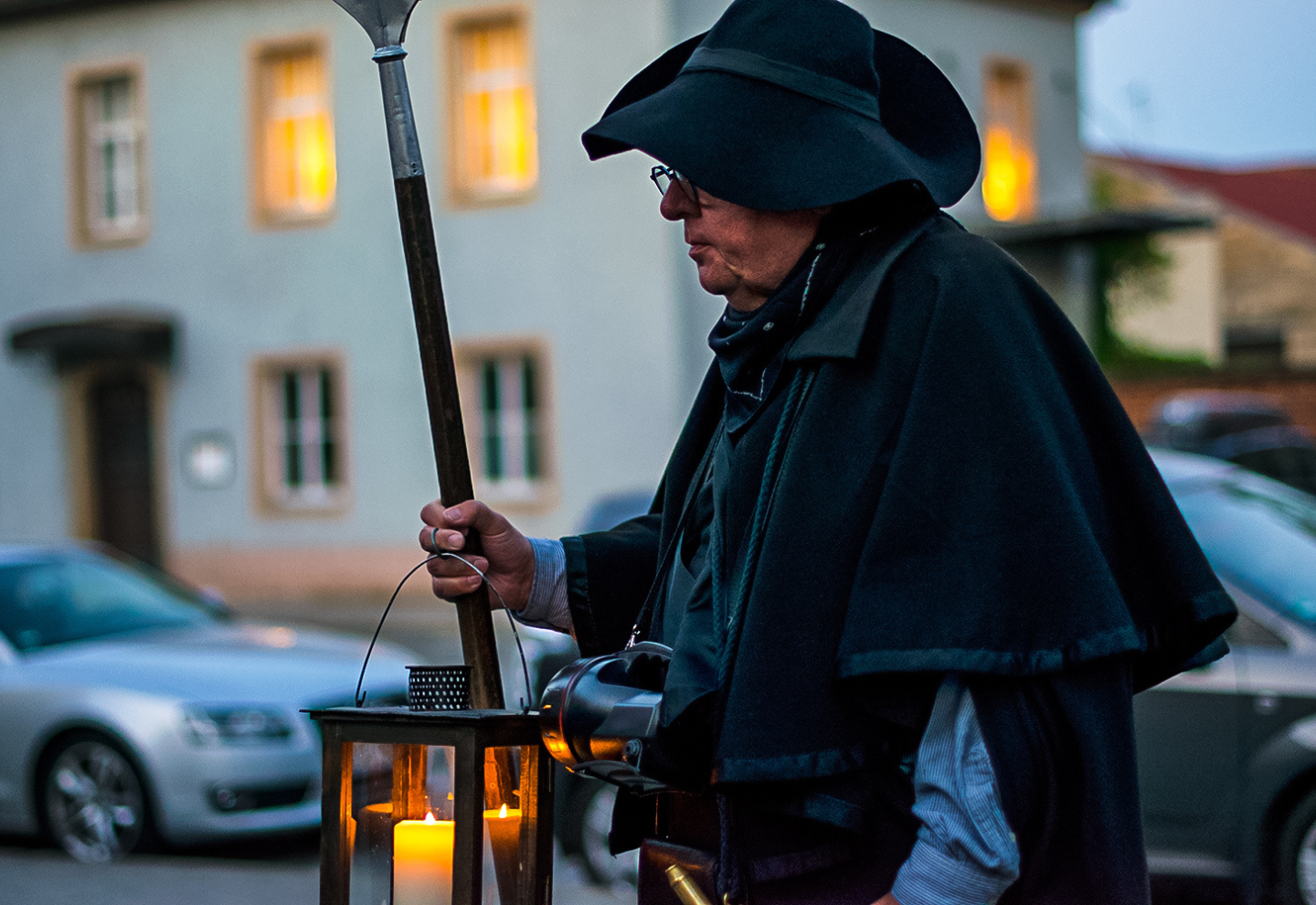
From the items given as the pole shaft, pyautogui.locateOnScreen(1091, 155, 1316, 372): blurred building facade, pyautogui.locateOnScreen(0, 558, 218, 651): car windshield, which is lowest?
pyautogui.locateOnScreen(0, 558, 218, 651): car windshield

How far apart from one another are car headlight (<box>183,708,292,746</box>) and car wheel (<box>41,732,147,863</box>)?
0.33 meters

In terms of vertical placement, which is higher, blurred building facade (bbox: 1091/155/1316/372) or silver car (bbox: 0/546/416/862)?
blurred building facade (bbox: 1091/155/1316/372)

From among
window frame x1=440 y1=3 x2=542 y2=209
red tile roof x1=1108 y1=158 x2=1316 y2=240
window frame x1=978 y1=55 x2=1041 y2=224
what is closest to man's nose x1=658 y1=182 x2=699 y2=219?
window frame x1=440 y1=3 x2=542 y2=209

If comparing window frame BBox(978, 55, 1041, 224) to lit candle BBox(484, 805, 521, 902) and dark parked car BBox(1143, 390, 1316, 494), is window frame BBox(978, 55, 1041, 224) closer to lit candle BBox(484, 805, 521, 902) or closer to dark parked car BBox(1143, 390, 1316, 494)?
dark parked car BBox(1143, 390, 1316, 494)

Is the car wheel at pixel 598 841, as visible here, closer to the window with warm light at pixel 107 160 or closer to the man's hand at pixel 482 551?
the man's hand at pixel 482 551

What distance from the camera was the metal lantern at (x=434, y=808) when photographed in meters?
2.04

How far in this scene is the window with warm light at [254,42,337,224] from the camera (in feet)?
69.0

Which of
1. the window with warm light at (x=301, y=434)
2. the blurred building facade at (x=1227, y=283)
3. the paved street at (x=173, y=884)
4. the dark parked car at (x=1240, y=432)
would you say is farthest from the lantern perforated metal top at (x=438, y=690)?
the blurred building facade at (x=1227, y=283)

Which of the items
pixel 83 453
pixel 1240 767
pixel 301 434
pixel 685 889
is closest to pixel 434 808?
pixel 685 889

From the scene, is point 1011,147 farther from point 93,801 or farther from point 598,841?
point 93,801

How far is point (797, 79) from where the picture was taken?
1.96 meters

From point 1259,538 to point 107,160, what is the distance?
1927cm

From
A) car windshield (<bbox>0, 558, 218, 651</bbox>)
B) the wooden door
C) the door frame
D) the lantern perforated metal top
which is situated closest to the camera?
the lantern perforated metal top

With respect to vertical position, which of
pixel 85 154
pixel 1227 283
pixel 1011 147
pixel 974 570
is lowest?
pixel 974 570
